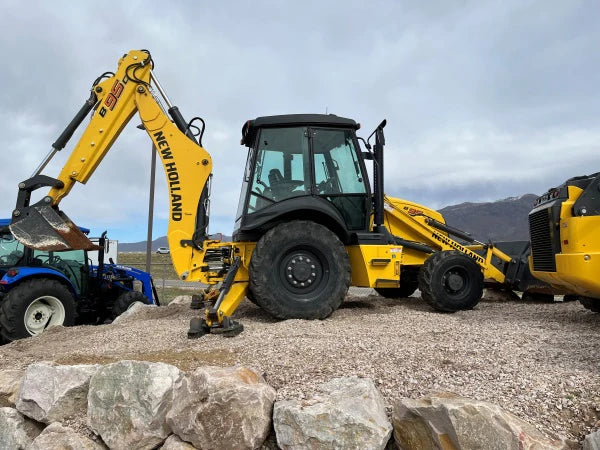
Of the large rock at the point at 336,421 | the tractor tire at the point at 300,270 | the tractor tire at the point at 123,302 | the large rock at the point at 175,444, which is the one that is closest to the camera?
the large rock at the point at 336,421

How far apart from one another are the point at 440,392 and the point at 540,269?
3.18 meters

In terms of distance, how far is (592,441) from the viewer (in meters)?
2.20

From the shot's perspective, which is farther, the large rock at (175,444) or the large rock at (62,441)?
the large rock at (62,441)

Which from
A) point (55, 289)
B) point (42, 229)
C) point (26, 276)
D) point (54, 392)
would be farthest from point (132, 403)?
point (26, 276)

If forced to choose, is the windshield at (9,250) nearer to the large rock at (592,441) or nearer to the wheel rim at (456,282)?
the wheel rim at (456,282)

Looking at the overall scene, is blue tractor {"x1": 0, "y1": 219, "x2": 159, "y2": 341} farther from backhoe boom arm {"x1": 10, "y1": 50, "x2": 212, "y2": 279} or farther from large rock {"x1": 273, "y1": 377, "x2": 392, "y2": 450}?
large rock {"x1": 273, "y1": 377, "x2": 392, "y2": 450}

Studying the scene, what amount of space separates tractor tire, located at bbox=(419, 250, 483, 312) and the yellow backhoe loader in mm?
14

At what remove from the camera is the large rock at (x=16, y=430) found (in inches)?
135

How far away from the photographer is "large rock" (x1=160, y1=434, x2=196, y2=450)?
9.53 feet

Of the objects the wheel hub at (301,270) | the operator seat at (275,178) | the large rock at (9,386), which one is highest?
the operator seat at (275,178)

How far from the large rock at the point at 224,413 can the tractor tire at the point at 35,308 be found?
4.76 m

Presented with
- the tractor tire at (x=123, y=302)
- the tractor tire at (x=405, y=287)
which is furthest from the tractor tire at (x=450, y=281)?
the tractor tire at (x=123, y=302)

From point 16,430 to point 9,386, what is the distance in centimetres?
42

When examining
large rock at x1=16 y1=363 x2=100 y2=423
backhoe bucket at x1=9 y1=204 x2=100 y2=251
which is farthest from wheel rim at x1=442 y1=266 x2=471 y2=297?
backhoe bucket at x1=9 y1=204 x2=100 y2=251
